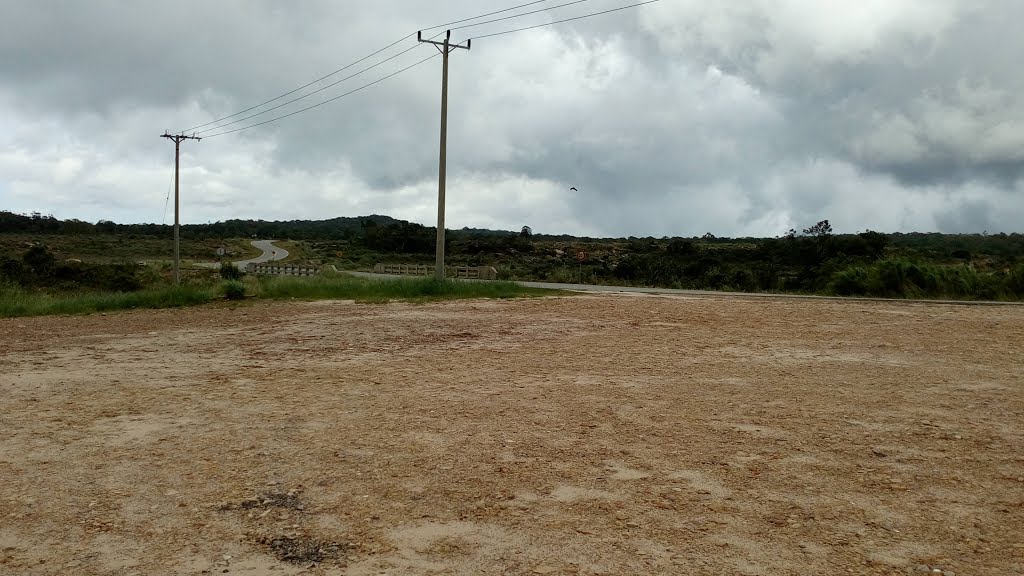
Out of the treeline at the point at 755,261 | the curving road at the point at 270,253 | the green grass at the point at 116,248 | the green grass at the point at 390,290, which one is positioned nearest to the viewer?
the green grass at the point at 390,290

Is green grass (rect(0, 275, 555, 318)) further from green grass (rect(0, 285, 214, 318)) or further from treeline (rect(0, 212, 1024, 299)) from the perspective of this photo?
treeline (rect(0, 212, 1024, 299))

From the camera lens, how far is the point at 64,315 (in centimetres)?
2008

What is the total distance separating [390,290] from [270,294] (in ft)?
12.2

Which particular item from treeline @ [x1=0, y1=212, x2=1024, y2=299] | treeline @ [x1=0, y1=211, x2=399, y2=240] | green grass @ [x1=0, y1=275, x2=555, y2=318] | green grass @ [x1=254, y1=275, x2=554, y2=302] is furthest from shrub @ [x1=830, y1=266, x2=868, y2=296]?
treeline @ [x1=0, y1=211, x2=399, y2=240]

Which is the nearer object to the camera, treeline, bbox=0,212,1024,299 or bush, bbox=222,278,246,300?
bush, bbox=222,278,246,300

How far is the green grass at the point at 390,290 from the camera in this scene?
77.7ft

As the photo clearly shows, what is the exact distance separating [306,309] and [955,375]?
15112 millimetres

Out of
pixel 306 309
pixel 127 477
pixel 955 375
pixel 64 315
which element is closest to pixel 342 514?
pixel 127 477

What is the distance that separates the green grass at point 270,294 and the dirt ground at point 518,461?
10515 millimetres

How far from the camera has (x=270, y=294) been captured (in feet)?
77.6

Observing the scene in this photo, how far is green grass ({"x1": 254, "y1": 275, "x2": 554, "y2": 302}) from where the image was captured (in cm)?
2369

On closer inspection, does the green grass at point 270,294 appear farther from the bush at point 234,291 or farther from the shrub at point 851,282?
the shrub at point 851,282

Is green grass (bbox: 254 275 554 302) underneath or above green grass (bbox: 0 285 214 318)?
above

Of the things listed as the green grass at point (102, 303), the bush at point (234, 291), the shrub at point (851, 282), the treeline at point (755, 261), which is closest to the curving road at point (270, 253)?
the treeline at point (755, 261)
